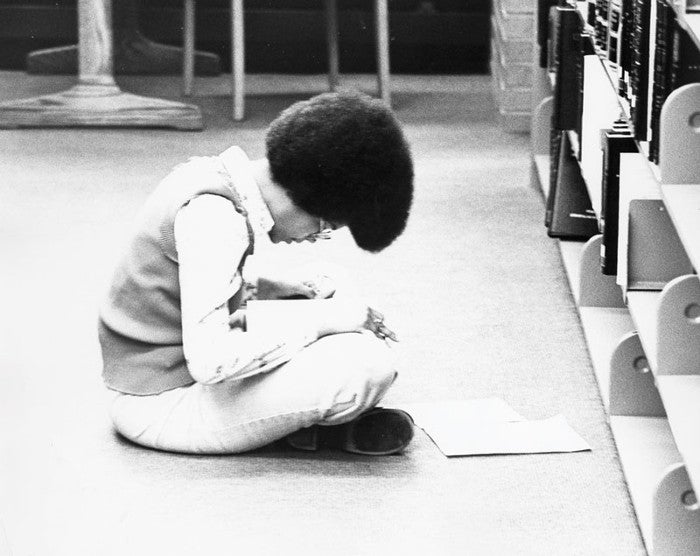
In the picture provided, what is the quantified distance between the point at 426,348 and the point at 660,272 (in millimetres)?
648

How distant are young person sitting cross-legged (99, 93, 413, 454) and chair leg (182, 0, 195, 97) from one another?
3322 mm

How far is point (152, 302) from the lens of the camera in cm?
204

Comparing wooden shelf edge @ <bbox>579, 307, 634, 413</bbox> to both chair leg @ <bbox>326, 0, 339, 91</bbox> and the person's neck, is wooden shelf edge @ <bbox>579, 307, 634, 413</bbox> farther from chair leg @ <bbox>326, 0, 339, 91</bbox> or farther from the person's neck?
chair leg @ <bbox>326, 0, 339, 91</bbox>

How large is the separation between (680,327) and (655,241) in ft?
0.93

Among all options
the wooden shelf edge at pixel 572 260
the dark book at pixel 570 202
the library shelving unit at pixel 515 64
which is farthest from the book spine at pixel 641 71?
the library shelving unit at pixel 515 64

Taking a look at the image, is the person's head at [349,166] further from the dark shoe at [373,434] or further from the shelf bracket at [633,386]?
the shelf bracket at [633,386]

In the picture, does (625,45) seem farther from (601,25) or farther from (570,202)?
(570,202)

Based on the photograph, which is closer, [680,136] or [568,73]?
[680,136]

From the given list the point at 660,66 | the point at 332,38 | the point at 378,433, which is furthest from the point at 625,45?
the point at 332,38

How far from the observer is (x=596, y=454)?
2.10 m

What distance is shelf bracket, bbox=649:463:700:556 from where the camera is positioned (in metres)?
1.67

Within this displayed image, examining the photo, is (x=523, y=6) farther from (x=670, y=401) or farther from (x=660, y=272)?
(x=670, y=401)

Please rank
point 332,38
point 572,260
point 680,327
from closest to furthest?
point 680,327, point 572,260, point 332,38

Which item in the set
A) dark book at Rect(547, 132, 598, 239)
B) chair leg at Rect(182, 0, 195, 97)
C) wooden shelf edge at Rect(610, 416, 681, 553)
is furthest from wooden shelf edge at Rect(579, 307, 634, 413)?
chair leg at Rect(182, 0, 195, 97)
